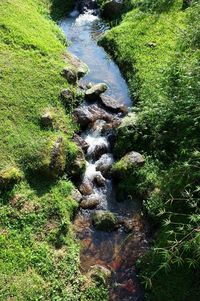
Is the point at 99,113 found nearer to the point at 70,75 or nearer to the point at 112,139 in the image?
the point at 112,139

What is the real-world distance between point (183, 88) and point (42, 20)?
12296 millimetres

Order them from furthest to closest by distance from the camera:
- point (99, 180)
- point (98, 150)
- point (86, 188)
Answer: point (98, 150)
point (99, 180)
point (86, 188)

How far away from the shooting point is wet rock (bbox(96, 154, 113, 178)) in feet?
63.9

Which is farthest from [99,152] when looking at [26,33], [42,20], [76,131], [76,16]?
[76,16]

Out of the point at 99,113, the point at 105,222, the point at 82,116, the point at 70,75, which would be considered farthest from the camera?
the point at 70,75

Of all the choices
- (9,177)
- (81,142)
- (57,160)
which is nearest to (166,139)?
(81,142)

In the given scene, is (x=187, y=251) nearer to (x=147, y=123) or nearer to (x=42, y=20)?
(x=147, y=123)

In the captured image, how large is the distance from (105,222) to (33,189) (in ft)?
9.72

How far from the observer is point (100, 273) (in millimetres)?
15500

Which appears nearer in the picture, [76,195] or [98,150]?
[76,195]

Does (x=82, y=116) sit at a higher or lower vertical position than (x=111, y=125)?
higher

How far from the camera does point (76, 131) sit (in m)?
21.1

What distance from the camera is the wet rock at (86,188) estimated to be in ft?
61.1

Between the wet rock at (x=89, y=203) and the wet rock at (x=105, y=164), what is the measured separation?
4.99ft
